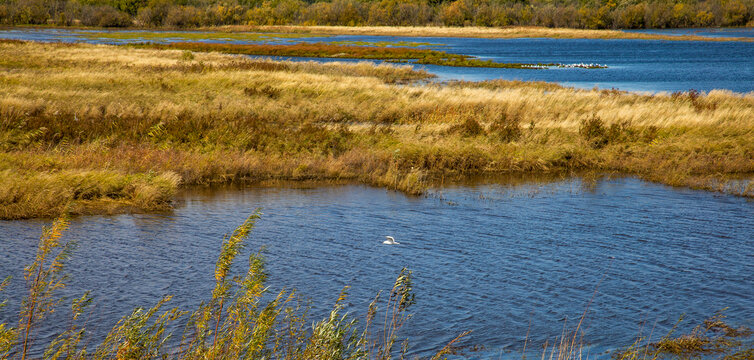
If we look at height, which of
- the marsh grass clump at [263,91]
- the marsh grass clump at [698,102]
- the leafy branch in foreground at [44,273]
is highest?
the leafy branch in foreground at [44,273]

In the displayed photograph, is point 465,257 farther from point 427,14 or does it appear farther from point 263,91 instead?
point 427,14

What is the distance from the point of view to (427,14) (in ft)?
636

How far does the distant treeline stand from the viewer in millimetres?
166750

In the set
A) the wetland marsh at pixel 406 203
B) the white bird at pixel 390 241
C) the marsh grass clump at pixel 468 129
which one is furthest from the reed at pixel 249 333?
the marsh grass clump at pixel 468 129

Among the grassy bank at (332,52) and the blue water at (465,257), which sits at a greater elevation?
the blue water at (465,257)

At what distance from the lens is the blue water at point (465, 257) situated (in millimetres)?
10312

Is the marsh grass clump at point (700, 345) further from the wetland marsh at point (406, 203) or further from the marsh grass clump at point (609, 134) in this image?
the marsh grass clump at point (609, 134)

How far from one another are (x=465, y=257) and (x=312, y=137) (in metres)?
11.6

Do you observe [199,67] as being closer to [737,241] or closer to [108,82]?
[108,82]

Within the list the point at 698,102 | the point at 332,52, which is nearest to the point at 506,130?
the point at 698,102

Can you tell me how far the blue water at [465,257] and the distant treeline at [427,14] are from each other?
524ft

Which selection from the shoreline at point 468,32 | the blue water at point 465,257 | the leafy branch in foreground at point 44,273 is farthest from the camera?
the shoreline at point 468,32

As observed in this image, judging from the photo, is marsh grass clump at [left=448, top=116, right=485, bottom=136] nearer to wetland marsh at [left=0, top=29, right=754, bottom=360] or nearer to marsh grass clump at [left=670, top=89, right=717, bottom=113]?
wetland marsh at [left=0, top=29, right=754, bottom=360]

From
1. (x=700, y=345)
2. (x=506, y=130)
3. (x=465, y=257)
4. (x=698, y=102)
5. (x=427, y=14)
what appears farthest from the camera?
(x=427, y=14)
